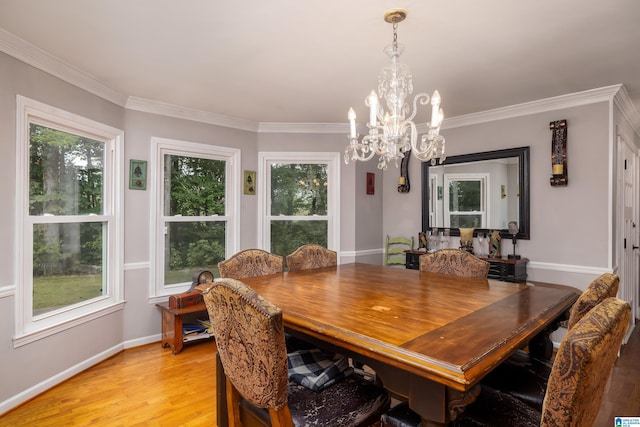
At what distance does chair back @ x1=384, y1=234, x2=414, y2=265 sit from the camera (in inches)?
173

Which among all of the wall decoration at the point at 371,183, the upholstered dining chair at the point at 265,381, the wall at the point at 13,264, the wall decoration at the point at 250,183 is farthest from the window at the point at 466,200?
the wall at the point at 13,264

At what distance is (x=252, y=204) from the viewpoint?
4.23m

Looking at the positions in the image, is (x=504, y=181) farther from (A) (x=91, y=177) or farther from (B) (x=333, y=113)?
(A) (x=91, y=177)

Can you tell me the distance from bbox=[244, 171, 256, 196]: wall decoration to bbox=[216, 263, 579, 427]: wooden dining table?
79.2 inches

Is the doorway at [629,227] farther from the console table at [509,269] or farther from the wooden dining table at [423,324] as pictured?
the wooden dining table at [423,324]

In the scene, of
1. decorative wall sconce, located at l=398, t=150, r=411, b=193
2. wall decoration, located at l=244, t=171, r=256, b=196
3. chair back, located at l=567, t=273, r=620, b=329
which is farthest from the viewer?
decorative wall sconce, located at l=398, t=150, r=411, b=193

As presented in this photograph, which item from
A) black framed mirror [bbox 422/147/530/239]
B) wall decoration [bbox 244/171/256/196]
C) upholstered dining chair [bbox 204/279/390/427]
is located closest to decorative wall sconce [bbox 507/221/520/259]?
black framed mirror [bbox 422/147/530/239]

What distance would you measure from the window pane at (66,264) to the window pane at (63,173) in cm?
15

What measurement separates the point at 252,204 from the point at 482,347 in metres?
3.42

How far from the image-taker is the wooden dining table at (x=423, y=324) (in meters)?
1.06

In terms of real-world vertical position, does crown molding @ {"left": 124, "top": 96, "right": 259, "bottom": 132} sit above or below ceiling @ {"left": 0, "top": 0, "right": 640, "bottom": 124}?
below

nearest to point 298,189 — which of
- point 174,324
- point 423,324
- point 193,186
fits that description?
point 193,186

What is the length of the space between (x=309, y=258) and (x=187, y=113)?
2.08m

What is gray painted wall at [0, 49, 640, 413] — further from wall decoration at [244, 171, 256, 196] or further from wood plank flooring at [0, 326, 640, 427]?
wood plank flooring at [0, 326, 640, 427]
